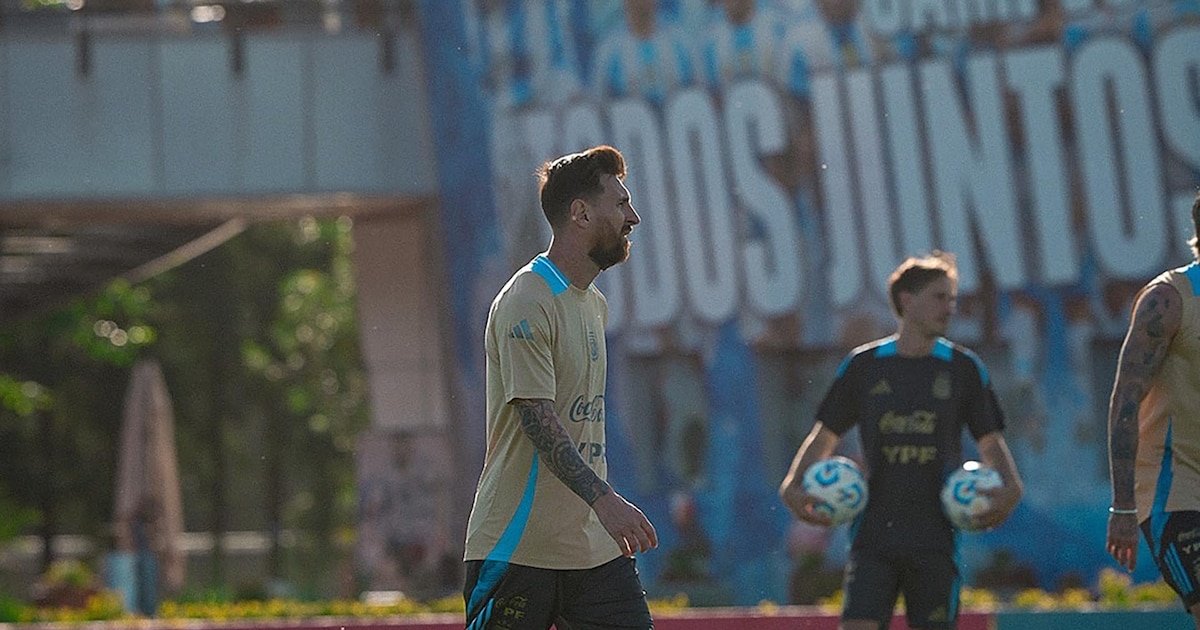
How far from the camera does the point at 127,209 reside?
944 inches

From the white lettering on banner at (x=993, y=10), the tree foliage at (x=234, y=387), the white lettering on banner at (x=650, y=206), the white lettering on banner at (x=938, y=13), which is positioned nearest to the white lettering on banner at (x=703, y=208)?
the white lettering on banner at (x=650, y=206)

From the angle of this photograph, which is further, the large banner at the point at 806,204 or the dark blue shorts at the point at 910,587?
the large banner at the point at 806,204

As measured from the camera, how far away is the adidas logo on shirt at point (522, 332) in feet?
20.0

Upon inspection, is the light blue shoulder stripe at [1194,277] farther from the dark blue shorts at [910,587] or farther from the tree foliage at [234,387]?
the tree foliage at [234,387]

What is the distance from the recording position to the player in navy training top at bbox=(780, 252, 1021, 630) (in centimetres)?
838

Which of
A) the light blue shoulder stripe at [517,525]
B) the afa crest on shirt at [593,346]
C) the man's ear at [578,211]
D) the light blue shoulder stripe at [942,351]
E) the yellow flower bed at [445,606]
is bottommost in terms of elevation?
the yellow flower bed at [445,606]

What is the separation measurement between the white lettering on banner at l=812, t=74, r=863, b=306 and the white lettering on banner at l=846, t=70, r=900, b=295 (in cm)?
13

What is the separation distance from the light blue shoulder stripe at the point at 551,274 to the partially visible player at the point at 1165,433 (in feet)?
6.39

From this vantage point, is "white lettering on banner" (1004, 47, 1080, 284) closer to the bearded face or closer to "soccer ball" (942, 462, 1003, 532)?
"soccer ball" (942, 462, 1003, 532)

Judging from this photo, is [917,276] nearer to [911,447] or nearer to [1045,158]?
[911,447]

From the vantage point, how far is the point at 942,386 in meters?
8.53

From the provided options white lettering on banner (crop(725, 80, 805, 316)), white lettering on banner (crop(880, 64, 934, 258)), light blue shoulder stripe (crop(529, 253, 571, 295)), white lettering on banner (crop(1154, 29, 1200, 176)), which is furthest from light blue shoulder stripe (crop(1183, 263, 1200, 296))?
white lettering on banner (crop(725, 80, 805, 316))

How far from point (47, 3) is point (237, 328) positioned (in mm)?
22085

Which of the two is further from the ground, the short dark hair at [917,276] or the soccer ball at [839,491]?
the short dark hair at [917,276]
